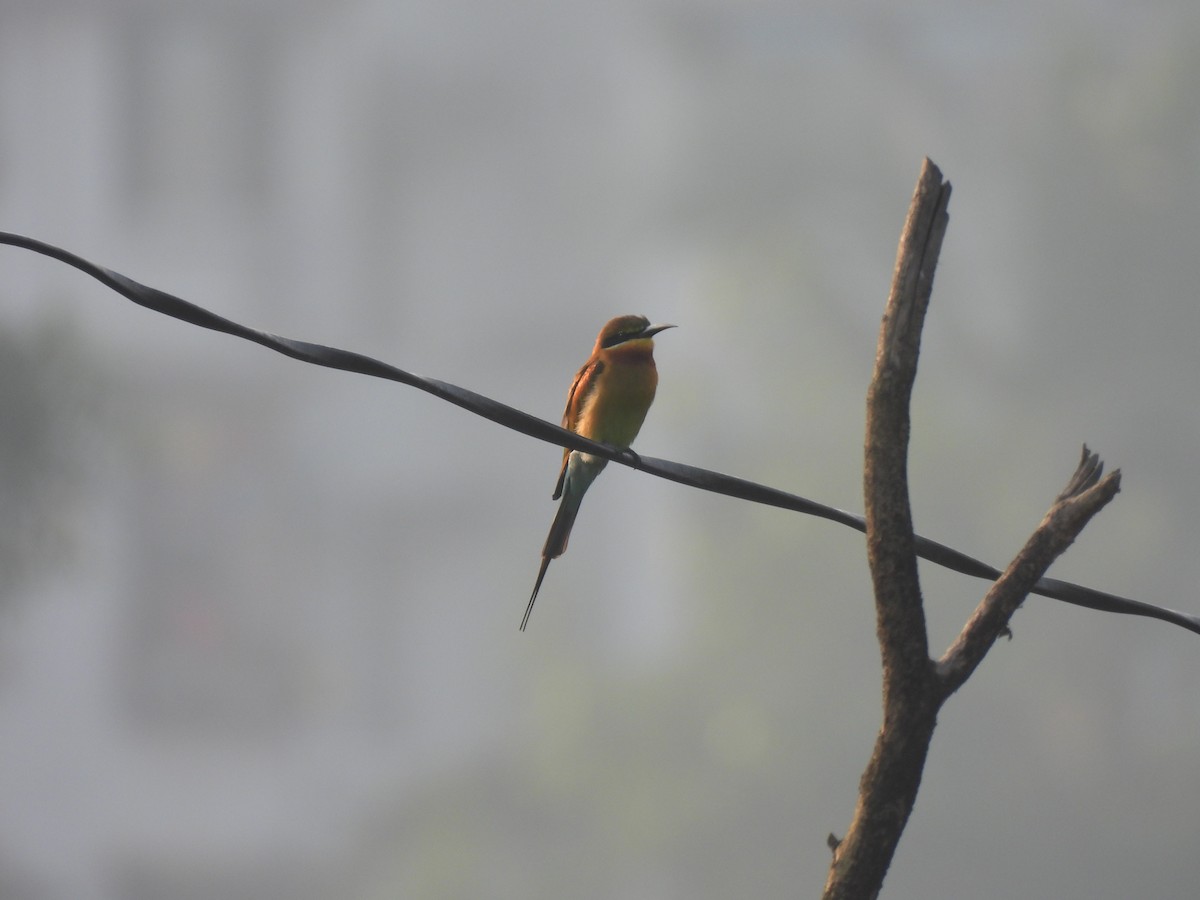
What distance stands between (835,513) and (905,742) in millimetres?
352

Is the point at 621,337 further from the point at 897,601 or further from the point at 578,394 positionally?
the point at 897,601

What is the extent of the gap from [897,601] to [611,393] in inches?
48.4

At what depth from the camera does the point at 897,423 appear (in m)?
1.06

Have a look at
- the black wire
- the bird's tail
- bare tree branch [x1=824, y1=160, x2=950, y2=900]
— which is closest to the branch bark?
bare tree branch [x1=824, y1=160, x2=950, y2=900]

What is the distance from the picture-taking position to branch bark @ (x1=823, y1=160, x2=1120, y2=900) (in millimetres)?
1036

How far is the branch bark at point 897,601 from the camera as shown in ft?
3.40

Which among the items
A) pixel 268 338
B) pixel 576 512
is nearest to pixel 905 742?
pixel 268 338

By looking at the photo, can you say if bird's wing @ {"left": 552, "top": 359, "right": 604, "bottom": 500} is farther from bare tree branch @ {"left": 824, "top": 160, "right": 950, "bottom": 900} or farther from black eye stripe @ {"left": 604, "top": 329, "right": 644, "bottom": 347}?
bare tree branch @ {"left": 824, "top": 160, "right": 950, "bottom": 900}

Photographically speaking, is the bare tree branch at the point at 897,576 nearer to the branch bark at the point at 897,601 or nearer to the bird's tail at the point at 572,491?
the branch bark at the point at 897,601

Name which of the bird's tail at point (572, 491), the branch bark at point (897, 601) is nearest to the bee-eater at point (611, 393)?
the bird's tail at point (572, 491)

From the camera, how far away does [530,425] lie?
4.29 feet

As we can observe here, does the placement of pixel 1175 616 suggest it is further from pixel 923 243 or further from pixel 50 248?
pixel 50 248

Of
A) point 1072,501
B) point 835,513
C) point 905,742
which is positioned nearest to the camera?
point 905,742

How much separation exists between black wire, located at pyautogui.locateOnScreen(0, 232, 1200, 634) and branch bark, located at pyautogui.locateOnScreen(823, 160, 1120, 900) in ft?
0.73
